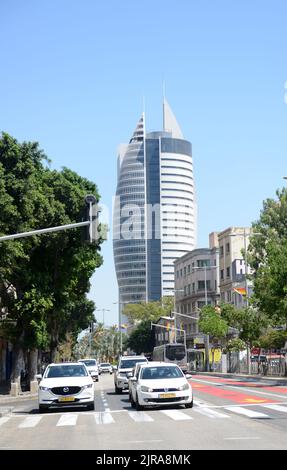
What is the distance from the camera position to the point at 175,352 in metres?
77.4

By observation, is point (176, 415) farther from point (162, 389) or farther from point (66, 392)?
point (66, 392)

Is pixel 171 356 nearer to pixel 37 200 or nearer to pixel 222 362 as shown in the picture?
pixel 222 362

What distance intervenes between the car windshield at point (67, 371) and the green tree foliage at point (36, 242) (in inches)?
394

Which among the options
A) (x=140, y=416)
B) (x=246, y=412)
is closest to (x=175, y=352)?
(x=246, y=412)

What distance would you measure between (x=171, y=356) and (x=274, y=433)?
62374 millimetres

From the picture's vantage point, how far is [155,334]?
162 metres

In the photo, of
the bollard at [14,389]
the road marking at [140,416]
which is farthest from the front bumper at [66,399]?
the bollard at [14,389]

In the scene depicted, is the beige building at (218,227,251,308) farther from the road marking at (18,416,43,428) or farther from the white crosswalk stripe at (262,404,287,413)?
the road marking at (18,416,43,428)

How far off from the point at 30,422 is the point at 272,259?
27.4 meters

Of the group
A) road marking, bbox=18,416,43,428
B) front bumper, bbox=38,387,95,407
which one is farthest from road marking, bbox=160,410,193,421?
road marking, bbox=18,416,43,428

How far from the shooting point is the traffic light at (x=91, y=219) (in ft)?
72.1

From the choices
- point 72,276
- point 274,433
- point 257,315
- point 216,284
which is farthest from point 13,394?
point 216,284

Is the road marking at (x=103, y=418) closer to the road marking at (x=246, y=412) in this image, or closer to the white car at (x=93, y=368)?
the road marking at (x=246, y=412)

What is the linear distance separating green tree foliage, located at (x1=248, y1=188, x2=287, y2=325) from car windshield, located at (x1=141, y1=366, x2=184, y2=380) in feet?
68.2
